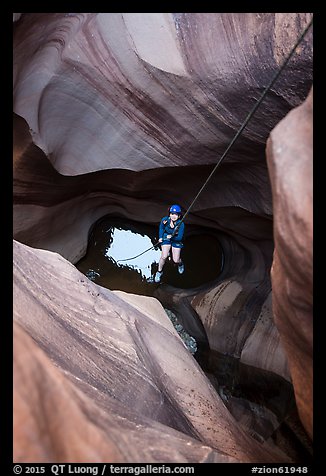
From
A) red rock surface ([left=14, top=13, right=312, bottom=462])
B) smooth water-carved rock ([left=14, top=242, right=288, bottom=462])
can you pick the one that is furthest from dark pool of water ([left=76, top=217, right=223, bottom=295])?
smooth water-carved rock ([left=14, top=242, right=288, bottom=462])

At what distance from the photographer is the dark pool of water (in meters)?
5.98

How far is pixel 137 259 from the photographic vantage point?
601 centimetres

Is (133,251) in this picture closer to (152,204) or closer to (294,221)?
(152,204)

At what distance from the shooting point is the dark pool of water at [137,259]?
598 cm

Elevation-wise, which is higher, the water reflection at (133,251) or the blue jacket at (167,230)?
the blue jacket at (167,230)

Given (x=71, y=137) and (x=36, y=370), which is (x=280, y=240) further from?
(x=71, y=137)

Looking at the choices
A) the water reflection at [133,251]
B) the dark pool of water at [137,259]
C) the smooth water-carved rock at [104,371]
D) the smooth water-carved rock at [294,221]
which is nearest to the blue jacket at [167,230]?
the water reflection at [133,251]

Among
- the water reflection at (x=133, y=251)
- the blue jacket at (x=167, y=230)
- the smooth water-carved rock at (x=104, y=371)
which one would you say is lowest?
the smooth water-carved rock at (x=104, y=371)

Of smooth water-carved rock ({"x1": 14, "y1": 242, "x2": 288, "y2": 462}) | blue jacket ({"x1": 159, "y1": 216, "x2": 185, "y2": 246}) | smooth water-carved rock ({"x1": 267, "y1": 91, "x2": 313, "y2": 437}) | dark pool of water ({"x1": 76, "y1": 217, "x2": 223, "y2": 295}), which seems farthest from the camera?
dark pool of water ({"x1": 76, "y1": 217, "x2": 223, "y2": 295})

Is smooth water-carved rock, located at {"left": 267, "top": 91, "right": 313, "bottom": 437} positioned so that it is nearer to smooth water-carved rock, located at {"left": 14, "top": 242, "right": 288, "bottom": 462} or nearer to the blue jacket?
smooth water-carved rock, located at {"left": 14, "top": 242, "right": 288, "bottom": 462}

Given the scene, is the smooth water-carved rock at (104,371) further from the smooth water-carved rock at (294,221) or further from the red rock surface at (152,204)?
the smooth water-carved rock at (294,221)

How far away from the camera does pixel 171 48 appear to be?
3.87 m

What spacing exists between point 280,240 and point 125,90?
2851 millimetres

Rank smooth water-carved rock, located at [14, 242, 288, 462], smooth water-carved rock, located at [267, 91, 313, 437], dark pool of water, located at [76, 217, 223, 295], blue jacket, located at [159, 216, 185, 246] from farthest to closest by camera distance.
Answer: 1. dark pool of water, located at [76, 217, 223, 295]
2. blue jacket, located at [159, 216, 185, 246]
3. smooth water-carved rock, located at [267, 91, 313, 437]
4. smooth water-carved rock, located at [14, 242, 288, 462]
